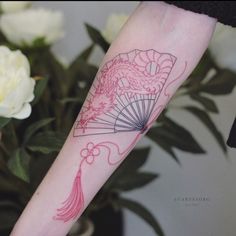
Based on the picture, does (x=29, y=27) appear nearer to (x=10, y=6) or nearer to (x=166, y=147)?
(x=10, y=6)

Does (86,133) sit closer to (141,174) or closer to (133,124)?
(133,124)

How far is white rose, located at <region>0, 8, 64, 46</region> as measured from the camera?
1.90 ft

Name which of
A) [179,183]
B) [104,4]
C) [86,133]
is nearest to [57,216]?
[86,133]

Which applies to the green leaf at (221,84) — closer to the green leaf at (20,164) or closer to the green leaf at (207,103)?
the green leaf at (207,103)

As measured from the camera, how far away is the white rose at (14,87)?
1.37 feet

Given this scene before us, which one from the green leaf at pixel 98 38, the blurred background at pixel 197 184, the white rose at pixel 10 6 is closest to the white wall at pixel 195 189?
the blurred background at pixel 197 184

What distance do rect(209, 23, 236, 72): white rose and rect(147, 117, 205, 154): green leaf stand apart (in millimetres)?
91

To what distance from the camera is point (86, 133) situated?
0.36 meters

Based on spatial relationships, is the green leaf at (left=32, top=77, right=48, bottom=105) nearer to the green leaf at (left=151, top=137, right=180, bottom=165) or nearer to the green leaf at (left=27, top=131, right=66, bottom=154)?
the green leaf at (left=27, top=131, right=66, bottom=154)

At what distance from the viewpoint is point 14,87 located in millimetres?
424

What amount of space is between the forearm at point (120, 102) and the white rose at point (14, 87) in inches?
3.2

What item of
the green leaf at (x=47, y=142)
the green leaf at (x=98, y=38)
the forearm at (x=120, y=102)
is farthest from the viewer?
the green leaf at (x=98, y=38)

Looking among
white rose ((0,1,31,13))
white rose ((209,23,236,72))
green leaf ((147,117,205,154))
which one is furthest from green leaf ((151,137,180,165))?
white rose ((0,1,31,13))

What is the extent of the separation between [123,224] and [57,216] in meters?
0.28
